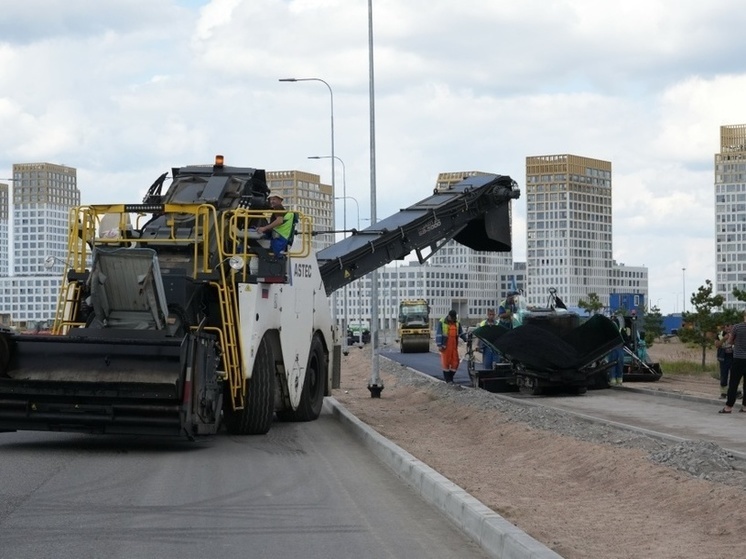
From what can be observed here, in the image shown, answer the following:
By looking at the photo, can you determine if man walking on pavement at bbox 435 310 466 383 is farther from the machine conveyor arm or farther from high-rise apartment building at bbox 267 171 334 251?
high-rise apartment building at bbox 267 171 334 251

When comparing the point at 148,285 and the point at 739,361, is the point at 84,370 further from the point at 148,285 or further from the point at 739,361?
the point at 739,361

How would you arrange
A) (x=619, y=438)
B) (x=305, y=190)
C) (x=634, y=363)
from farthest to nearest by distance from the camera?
(x=305, y=190) → (x=634, y=363) → (x=619, y=438)

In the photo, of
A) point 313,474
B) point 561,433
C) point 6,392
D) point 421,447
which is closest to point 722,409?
point 561,433

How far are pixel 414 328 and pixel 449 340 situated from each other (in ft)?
123

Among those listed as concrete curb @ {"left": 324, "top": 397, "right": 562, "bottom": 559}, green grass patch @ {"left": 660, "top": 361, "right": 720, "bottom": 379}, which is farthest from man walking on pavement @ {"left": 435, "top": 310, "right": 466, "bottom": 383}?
concrete curb @ {"left": 324, "top": 397, "right": 562, "bottom": 559}

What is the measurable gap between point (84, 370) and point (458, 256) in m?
181

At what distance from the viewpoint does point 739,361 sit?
20.6 meters

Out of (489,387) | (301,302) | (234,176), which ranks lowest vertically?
(489,387)

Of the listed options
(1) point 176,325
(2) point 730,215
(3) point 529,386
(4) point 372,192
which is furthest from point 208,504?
(2) point 730,215

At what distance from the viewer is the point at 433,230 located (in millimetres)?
26234

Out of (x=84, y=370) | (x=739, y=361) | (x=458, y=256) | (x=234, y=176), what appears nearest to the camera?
(x=84, y=370)

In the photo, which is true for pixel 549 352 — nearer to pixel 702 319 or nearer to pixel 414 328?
pixel 702 319

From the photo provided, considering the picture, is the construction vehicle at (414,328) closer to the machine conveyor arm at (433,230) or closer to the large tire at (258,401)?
the machine conveyor arm at (433,230)

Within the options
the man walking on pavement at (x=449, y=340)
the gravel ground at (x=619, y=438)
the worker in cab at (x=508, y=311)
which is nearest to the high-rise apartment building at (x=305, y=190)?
the worker in cab at (x=508, y=311)
